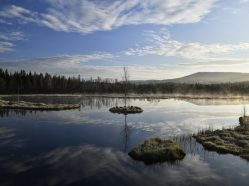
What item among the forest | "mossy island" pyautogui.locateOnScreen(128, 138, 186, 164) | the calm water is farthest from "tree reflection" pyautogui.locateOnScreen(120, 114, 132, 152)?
the forest

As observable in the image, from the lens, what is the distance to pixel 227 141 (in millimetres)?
32219

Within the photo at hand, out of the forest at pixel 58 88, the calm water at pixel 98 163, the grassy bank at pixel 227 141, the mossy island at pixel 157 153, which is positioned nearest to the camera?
the calm water at pixel 98 163

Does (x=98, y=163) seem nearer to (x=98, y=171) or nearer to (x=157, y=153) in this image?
(x=98, y=171)

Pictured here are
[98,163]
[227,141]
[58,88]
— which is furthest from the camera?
[58,88]

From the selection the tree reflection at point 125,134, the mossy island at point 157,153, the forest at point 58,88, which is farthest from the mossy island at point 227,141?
the forest at point 58,88

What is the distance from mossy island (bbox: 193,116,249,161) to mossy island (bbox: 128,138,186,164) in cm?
464

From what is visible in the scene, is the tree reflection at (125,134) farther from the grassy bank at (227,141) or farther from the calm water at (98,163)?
the grassy bank at (227,141)

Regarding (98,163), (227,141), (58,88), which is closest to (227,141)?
(227,141)

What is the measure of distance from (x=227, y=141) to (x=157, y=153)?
9968 millimetres

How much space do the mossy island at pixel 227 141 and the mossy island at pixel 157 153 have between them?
464 cm

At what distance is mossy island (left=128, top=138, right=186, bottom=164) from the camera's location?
84.7 ft

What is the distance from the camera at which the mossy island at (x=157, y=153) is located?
25812 millimetres

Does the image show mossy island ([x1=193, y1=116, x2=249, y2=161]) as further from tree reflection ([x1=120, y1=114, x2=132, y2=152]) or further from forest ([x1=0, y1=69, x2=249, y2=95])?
forest ([x1=0, y1=69, x2=249, y2=95])

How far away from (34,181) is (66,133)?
59.9 feet
